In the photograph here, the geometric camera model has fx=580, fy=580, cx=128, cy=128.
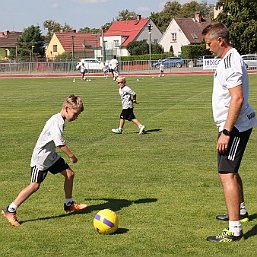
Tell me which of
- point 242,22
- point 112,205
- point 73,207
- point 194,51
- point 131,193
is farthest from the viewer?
point 194,51

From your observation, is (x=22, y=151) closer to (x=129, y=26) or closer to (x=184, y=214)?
(x=184, y=214)

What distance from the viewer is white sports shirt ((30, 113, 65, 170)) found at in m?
7.11

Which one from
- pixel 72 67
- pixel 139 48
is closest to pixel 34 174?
pixel 72 67

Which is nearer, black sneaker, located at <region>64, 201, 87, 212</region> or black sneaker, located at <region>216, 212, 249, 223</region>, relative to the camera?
black sneaker, located at <region>216, 212, 249, 223</region>

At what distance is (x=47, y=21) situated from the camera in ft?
510

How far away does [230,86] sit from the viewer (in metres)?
5.99

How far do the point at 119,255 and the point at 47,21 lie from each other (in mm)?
154006

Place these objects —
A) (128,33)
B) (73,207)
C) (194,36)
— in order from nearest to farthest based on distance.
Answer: (73,207) → (194,36) → (128,33)

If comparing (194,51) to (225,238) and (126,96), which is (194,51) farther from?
(225,238)

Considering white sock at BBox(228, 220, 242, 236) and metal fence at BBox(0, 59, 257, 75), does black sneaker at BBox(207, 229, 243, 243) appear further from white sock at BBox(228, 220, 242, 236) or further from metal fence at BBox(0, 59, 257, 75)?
metal fence at BBox(0, 59, 257, 75)

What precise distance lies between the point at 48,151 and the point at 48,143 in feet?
0.37

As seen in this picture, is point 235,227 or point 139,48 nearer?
point 235,227

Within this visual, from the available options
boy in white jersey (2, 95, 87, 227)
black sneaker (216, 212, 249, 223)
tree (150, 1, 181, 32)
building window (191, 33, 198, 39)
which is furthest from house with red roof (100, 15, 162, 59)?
black sneaker (216, 212, 249, 223)

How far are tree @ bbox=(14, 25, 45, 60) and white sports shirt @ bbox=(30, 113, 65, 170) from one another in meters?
99.5
